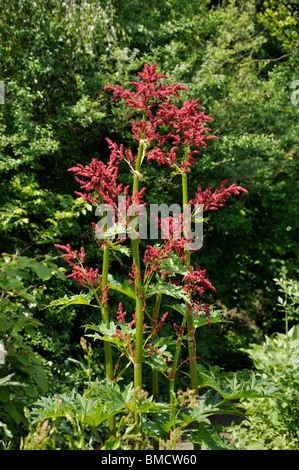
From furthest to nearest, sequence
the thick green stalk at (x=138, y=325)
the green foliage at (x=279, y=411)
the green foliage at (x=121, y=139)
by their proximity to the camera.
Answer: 1. the green foliage at (x=121, y=139)
2. the green foliage at (x=279, y=411)
3. the thick green stalk at (x=138, y=325)

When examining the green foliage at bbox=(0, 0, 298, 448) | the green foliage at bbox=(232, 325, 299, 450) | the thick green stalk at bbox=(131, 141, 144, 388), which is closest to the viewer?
the thick green stalk at bbox=(131, 141, 144, 388)

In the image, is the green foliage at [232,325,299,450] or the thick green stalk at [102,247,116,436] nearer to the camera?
the thick green stalk at [102,247,116,436]

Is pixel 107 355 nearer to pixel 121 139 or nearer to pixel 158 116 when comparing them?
pixel 158 116

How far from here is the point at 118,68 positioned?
545 centimetres

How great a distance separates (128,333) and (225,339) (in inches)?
199

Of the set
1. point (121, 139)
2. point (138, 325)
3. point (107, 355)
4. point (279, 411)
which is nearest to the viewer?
point (138, 325)

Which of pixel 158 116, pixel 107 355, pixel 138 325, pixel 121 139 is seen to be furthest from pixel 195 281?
pixel 121 139

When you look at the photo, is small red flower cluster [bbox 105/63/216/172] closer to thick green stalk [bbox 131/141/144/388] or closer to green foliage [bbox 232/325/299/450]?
thick green stalk [bbox 131/141/144/388]

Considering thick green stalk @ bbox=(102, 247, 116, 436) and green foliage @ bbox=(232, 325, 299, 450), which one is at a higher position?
thick green stalk @ bbox=(102, 247, 116, 436)

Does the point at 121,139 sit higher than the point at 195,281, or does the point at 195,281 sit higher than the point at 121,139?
the point at 121,139

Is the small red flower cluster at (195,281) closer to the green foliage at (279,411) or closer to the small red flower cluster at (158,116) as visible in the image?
the small red flower cluster at (158,116)

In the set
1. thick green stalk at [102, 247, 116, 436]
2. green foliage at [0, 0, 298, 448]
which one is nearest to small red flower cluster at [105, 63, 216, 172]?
thick green stalk at [102, 247, 116, 436]

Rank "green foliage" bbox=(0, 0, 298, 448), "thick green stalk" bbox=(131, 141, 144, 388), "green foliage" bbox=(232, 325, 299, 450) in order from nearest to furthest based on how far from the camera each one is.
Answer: "thick green stalk" bbox=(131, 141, 144, 388) → "green foliage" bbox=(232, 325, 299, 450) → "green foliage" bbox=(0, 0, 298, 448)

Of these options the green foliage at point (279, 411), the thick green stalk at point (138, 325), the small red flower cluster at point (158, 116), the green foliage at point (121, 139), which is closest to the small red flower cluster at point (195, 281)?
the thick green stalk at point (138, 325)
